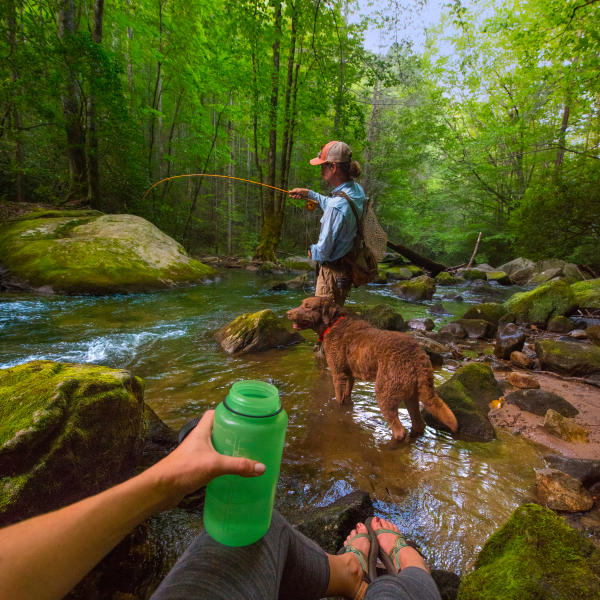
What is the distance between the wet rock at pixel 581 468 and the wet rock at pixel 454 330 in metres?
4.78

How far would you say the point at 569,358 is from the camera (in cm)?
513

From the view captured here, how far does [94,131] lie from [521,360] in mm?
16538

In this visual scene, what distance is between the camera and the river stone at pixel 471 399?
356 centimetres

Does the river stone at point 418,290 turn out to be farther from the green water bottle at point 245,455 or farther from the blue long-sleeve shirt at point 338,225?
the green water bottle at point 245,455

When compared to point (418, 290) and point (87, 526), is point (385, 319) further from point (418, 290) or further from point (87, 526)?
point (87, 526)

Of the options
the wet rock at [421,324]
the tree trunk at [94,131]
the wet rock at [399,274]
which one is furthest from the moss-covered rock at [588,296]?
the tree trunk at [94,131]

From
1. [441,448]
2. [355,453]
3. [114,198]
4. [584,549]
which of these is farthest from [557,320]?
[114,198]

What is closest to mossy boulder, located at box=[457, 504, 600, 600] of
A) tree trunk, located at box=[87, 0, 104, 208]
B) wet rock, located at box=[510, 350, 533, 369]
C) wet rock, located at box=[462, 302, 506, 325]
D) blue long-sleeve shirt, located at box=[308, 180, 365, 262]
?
blue long-sleeve shirt, located at box=[308, 180, 365, 262]

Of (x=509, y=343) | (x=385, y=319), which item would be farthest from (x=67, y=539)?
(x=385, y=319)

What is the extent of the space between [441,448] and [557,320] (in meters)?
7.20

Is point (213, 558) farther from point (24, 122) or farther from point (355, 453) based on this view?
point (24, 122)

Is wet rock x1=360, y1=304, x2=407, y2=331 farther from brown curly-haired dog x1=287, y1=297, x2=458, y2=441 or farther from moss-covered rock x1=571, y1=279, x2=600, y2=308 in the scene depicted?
moss-covered rock x1=571, y1=279, x2=600, y2=308

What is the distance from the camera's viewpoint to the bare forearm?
81 centimetres

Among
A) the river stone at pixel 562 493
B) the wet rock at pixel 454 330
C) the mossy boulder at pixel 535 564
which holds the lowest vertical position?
the wet rock at pixel 454 330
